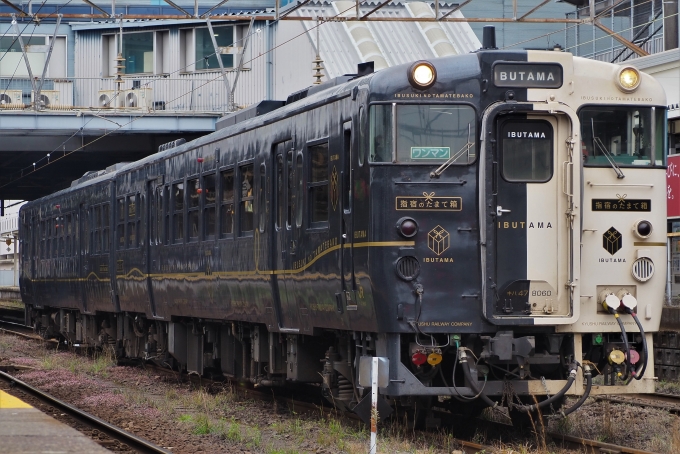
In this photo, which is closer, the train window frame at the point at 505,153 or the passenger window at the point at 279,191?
the train window frame at the point at 505,153

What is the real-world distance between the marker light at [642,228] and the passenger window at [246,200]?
4512 mm

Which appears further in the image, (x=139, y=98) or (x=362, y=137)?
(x=139, y=98)

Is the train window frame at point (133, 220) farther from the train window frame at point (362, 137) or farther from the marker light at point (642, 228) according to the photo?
the marker light at point (642, 228)

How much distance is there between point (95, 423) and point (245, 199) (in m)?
2.96

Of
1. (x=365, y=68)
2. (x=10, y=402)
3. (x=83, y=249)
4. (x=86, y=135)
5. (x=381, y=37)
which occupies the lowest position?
(x=10, y=402)

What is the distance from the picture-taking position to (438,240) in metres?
9.67

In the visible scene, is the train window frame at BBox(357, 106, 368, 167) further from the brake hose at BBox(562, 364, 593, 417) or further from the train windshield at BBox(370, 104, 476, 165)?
the brake hose at BBox(562, 364, 593, 417)

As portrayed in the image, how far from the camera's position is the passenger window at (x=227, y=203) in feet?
44.7

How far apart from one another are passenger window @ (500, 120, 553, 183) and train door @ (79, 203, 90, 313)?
12997mm

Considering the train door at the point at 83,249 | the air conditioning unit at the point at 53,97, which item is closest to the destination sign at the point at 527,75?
the train door at the point at 83,249

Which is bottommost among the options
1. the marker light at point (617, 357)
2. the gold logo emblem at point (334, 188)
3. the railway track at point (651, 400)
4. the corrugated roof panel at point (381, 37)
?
the railway track at point (651, 400)

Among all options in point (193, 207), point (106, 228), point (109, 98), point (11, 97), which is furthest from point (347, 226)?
point (11, 97)

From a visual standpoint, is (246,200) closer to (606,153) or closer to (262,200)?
(262,200)

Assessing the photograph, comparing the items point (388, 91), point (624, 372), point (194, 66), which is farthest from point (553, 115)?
point (194, 66)
